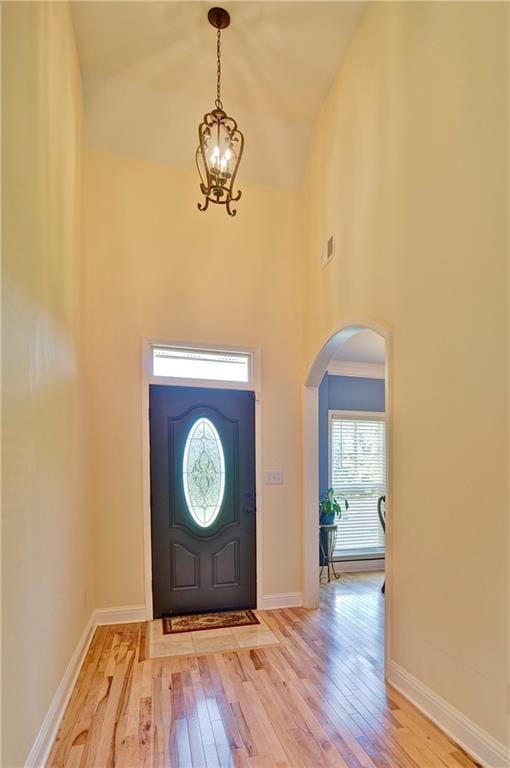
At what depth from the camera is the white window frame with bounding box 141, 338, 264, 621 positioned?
3.78m

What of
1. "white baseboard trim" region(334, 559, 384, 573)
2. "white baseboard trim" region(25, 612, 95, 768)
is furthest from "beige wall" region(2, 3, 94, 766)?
"white baseboard trim" region(334, 559, 384, 573)

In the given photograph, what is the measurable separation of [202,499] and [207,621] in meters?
1.07

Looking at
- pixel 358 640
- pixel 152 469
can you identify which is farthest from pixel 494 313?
pixel 152 469

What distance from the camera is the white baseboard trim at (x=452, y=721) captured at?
6.27 ft

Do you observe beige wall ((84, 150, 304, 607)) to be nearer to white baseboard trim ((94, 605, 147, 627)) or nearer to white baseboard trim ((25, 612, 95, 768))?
white baseboard trim ((94, 605, 147, 627))

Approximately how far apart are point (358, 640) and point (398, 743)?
1.19m

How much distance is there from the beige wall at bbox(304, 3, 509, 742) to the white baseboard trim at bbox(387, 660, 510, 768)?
0.17ft

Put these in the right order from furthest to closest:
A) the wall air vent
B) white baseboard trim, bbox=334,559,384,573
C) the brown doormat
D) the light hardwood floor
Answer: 1. white baseboard trim, bbox=334,559,384,573
2. the wall air vent
3. the brown doormat
4. the light hardwood floor

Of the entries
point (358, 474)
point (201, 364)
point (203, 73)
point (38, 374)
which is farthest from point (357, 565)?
point (203, 73)

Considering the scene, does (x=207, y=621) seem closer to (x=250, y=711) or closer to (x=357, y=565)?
(x=250, y=711)

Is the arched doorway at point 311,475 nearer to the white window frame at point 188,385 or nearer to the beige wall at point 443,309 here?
the white window frame at point 188,385

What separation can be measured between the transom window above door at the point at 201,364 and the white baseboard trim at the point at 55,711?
227 centimetres

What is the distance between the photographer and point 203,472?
157 inches

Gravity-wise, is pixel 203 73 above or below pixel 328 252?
above
